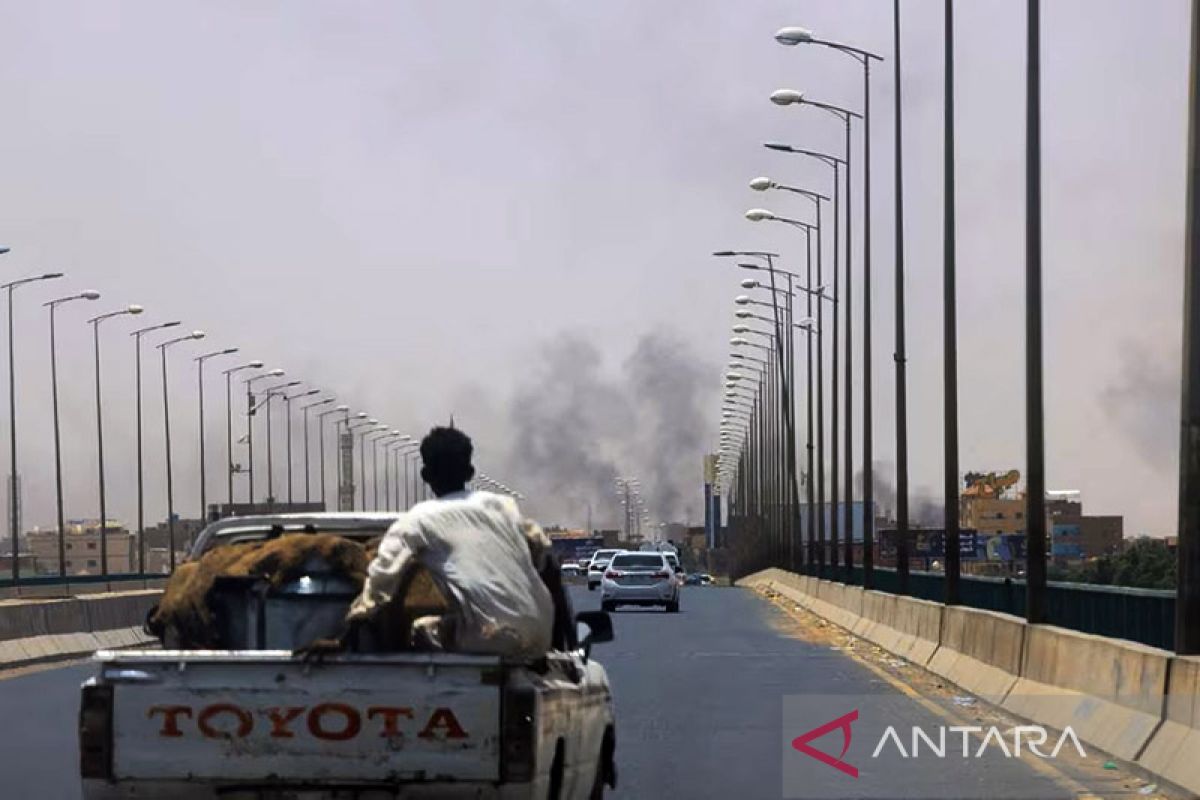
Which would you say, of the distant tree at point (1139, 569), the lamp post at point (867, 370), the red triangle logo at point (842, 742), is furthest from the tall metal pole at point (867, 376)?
the distant tree at point (1139, 569)

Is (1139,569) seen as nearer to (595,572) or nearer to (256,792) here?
(595,572)

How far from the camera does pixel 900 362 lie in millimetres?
48531

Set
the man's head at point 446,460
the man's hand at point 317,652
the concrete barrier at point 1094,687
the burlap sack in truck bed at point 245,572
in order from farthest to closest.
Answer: the concrete barrier at point 1094,687
the burlap sack in truck bed at point 245,572
the man's head at point 446,460
the man's hand at point 317,652

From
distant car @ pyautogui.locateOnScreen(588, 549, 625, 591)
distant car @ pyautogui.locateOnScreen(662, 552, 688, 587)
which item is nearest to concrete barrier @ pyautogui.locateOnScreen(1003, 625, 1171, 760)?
Answer: distant car @ pyautogui.locateOnScreen(662, 552, 688, 587)

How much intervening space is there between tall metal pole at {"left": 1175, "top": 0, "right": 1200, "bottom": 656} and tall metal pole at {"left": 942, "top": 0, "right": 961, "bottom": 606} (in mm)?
16490

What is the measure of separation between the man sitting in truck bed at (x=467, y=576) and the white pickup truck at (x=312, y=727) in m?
0.26

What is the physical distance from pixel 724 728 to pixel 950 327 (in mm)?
16810

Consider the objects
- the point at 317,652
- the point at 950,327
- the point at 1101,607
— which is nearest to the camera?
the point at 317,652

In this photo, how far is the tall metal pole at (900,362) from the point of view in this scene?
48.2m

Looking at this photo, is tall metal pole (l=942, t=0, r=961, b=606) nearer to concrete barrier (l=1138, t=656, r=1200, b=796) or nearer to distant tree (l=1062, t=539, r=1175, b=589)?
concrete barrier (l=1138, t=656, r=1200, b=796)

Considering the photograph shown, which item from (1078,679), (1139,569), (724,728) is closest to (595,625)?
(1078,679)

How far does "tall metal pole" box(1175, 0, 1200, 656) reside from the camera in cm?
1997

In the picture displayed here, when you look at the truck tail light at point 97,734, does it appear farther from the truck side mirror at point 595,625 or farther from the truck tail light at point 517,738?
the truck side mirror at point 595,625

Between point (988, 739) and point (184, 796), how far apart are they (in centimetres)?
1183
